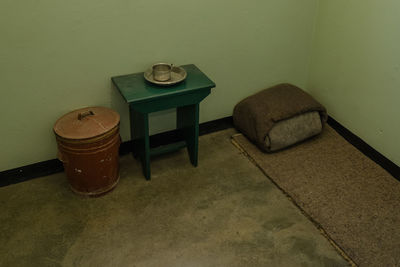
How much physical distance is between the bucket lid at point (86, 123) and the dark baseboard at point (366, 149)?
1764 mm

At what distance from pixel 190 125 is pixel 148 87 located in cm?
44

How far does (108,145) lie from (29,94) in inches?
22.7

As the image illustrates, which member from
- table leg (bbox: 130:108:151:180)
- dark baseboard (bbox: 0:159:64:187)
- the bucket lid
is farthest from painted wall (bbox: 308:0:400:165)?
dark baseboard (bbox: 0:159:64:187)

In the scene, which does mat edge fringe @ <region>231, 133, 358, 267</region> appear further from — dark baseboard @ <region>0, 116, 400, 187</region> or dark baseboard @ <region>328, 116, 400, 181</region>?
dark baseboard @ <region>328, 116, 400, 181</region>

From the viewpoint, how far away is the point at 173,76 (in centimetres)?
252

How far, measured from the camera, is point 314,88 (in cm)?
323

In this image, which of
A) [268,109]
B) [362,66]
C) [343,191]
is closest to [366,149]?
[343,191]

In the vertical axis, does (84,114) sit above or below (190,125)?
above

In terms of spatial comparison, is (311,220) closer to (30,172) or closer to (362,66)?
(362,66)

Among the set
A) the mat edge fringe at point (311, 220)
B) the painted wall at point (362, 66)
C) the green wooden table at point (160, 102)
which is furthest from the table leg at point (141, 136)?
the painted wall at point (362, 66)

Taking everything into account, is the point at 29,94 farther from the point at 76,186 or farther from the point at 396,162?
the point at 396,162

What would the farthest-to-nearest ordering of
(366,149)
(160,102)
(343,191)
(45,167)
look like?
(366,149) → (45,167) → (343,191) → (160,102)

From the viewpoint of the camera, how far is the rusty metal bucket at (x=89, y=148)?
2.24m

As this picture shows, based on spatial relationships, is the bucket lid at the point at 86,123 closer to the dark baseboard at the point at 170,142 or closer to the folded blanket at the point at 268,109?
the dark baseboard at the point at 170,142
